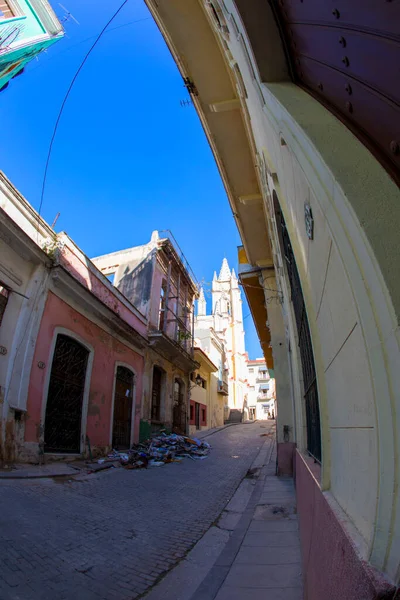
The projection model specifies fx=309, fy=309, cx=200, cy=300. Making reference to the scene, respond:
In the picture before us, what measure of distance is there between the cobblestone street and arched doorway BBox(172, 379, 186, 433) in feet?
30.8

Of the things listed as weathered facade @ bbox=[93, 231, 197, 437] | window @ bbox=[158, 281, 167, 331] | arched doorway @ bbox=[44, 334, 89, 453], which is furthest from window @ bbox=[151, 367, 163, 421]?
arched doorway @ bbox=[44, 334, 89, 453]

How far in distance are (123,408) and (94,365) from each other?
247 centimetres

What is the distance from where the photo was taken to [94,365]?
30.1ft

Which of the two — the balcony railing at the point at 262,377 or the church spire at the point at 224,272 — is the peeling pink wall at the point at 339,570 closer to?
the balcony railing at the point at 262,377

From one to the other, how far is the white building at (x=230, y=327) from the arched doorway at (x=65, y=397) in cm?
2100

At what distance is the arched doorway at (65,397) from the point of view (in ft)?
24.3

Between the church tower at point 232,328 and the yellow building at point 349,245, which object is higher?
A: the church tower at point 232,328

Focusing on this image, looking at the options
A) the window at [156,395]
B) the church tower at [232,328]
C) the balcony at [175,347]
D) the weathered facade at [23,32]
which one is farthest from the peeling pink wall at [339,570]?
the church tower at [232,328]

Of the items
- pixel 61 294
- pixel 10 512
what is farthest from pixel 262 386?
pixel 10 512

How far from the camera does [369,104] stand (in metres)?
1.07

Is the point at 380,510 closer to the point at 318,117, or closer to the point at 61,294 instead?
the point at 318,117

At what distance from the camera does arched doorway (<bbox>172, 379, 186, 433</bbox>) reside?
1545cm

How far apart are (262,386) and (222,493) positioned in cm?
4888

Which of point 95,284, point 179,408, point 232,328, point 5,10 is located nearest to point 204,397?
point 179,408
